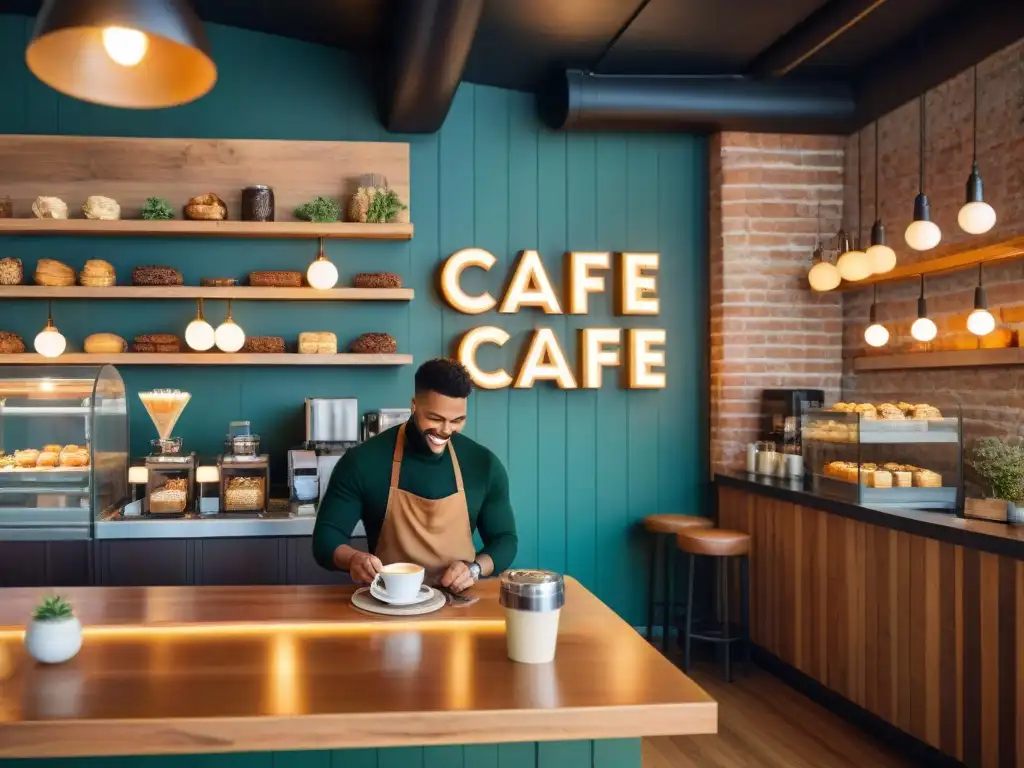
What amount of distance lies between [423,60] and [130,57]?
6.90 ft

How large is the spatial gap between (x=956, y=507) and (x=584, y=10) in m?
2.83

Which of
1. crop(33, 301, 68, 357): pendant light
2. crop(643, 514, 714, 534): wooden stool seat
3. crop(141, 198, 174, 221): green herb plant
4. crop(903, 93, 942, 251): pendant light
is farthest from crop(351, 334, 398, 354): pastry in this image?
crop(903, 93, 942, 251): pendant light

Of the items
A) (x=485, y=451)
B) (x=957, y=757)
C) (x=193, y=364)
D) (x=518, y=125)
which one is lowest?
(x=957, y=757)

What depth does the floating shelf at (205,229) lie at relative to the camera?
4512mm

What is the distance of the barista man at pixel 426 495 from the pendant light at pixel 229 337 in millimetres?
2095

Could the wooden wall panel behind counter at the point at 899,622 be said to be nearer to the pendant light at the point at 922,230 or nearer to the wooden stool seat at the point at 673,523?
the wooden stool seat at the point at 673,523

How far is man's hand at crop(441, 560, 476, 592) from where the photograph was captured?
2287 mm

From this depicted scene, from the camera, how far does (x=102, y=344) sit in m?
4.59

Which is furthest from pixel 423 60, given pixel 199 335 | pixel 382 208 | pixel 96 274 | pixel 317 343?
pixel 96 274

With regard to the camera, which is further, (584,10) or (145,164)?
(145,164)

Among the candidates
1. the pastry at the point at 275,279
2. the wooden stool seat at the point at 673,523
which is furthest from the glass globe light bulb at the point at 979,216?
the pastry at the point at 275,279

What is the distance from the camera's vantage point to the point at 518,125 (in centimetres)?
517

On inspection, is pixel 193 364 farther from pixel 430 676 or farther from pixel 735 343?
pixel 430 676

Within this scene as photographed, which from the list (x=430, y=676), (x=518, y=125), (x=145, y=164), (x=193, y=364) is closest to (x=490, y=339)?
(x=518, y=125)
